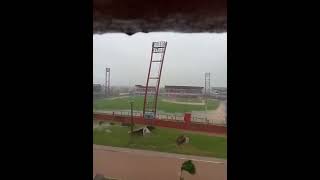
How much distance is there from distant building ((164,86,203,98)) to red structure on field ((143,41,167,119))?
5 cm

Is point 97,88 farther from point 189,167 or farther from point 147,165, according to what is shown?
point 189,167

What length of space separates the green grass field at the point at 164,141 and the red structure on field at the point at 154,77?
8 cm

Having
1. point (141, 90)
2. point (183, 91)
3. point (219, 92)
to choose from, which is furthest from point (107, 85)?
point (219, 92)

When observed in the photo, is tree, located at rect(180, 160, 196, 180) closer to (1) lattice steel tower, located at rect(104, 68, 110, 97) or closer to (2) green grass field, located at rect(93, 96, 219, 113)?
(2) green grass field, located at rect(93, 96, 219, 113)

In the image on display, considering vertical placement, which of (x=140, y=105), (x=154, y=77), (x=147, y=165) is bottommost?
(x=147, y=165)

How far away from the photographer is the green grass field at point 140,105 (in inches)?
45.6

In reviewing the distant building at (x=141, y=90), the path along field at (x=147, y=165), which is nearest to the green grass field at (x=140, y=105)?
the distant building at (x=141, y=90)

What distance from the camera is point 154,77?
3.90 feet

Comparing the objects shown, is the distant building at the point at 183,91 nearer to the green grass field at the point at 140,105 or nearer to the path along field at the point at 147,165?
the green grass field at the point at 140,105

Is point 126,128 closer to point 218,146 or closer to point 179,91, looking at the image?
point 179,91

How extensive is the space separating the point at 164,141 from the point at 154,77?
261 mm

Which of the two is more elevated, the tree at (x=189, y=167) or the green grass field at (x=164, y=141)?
the green grass field at (x=164, y=141)

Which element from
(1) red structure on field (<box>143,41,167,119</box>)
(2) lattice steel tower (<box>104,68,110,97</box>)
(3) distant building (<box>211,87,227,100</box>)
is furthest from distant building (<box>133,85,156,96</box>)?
(3) distant building (<box>211,87,227,100</box>)
